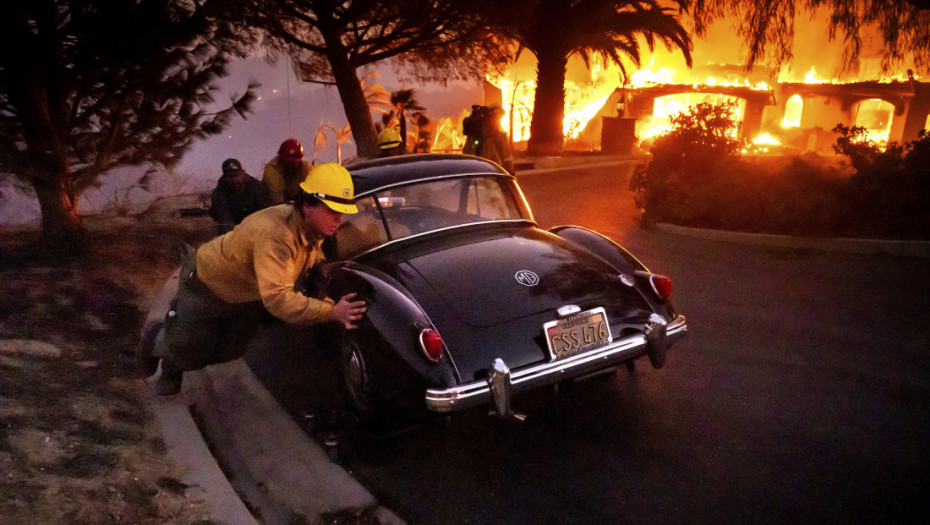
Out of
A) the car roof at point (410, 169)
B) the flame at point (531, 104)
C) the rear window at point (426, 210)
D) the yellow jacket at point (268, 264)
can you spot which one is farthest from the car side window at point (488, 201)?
the flame at point (531, 104)

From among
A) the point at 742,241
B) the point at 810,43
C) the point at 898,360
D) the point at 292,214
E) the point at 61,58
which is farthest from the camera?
the point at 810,43

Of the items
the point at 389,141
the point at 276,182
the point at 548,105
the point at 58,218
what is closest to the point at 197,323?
the point at 276,182

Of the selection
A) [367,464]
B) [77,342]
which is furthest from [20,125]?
[367,464]

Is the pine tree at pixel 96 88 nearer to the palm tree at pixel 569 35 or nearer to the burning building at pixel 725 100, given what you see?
the palm tree at pixel 569 35

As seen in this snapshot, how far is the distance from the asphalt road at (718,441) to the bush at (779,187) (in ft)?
9.08

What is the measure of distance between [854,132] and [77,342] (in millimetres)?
9715

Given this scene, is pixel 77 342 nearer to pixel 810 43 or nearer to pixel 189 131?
pixel 189 131

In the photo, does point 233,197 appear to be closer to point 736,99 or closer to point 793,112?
point 736,99

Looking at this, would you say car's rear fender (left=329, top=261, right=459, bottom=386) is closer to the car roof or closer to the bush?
the car roof

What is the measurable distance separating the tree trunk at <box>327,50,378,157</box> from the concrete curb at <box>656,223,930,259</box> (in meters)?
7.38

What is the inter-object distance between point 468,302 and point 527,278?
1.48 ft

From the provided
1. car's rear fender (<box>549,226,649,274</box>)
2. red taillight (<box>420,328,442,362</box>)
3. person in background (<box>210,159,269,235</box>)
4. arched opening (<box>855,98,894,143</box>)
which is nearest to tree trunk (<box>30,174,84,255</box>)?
person in background (<box>210,159,269,235</box>)

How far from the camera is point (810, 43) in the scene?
40.3 m

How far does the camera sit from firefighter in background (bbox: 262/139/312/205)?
6.38 meters
